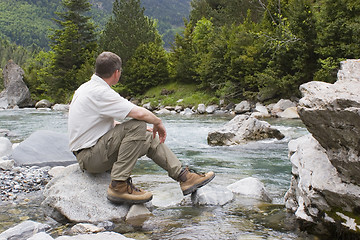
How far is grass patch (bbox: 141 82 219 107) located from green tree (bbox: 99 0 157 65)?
6942 millimetres

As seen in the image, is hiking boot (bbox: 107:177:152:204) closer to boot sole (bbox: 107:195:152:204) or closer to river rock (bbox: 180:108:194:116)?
boot sole (bbox: 107:195:152:204)

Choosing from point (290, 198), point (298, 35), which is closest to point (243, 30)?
point (298, 35)

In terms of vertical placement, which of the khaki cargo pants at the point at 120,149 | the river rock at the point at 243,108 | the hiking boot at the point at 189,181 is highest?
the khaki cargo pants at the point at 120,149

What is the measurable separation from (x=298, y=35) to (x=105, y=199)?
2203 cm

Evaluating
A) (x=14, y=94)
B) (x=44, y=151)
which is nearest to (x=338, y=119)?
(x=44, y=151)

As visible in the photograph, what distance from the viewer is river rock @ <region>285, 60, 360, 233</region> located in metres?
2.83

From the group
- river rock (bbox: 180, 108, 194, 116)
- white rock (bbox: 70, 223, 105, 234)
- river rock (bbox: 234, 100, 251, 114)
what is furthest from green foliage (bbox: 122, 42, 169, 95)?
white rock (bbox: 70, 223, 105, 234)

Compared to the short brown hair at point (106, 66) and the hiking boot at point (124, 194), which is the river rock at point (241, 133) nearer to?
the hiking boot at point (124, 194)

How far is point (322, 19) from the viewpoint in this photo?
72.1 feet

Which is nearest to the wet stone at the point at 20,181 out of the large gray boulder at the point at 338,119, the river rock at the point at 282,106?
the large gray boulder at the point at 338,119

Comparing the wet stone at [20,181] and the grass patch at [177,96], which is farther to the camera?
the grass patch at [177,96]

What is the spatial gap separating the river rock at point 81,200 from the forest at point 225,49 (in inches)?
763

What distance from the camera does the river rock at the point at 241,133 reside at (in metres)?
11.0

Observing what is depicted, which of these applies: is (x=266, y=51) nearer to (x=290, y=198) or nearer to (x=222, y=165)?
(x=222, y=165)
